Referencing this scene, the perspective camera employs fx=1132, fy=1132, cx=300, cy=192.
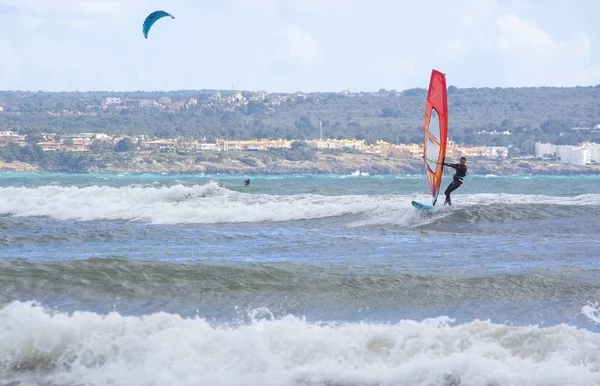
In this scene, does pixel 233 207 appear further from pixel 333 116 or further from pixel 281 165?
pixel 333 116

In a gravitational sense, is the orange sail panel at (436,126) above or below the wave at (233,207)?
above

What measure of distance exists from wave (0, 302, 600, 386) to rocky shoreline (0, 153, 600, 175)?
75.1 meters

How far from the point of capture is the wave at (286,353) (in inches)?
344

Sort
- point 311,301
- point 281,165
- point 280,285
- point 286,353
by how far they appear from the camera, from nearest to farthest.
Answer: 1. point 286,353
2. point 311,301
3. point 280,285
4. point 281,165

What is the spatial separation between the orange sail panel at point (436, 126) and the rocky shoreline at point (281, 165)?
210ft

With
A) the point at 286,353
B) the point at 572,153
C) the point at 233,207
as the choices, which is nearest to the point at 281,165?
the point at 572,153

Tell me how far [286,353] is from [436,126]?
1090 centimetres

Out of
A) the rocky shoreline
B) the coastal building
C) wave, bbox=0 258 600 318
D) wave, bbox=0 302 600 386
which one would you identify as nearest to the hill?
the coastal building

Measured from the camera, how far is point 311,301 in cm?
1202

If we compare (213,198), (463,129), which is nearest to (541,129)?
(463,129)

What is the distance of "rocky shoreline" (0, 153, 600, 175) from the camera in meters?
86.2

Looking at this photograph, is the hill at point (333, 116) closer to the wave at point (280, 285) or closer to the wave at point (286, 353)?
the wave at point (280, 285)

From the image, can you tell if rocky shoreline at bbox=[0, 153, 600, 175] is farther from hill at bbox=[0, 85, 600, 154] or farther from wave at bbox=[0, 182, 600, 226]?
wave at bbox=[0, 182, 600, 226]

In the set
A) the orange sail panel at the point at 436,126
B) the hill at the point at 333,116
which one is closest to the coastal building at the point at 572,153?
the hill at the point at 333,116
